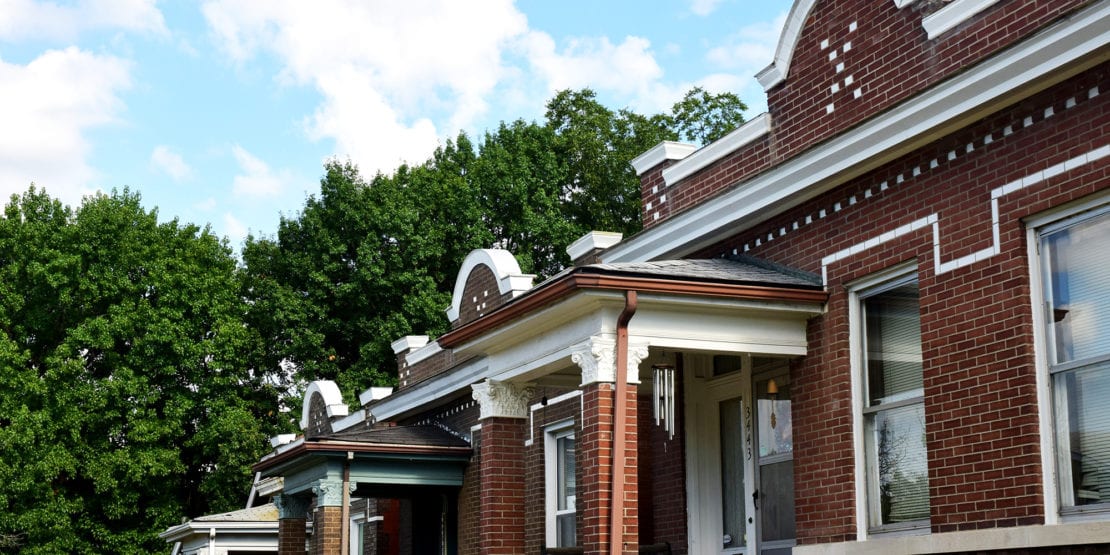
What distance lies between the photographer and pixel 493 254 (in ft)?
60.6

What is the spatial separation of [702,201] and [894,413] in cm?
304

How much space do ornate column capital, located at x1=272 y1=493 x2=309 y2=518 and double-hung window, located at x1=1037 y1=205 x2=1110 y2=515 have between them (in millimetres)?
12591

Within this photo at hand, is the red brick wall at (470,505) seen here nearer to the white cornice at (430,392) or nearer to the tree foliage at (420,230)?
the white cornice at (430,392)

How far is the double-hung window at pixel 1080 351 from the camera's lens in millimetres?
8398

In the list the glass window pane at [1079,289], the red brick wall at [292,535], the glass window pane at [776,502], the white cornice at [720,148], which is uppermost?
the white cornice at [720,148]

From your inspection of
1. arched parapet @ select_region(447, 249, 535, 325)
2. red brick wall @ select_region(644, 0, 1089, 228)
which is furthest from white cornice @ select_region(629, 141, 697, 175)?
arched parapet @ select_region(447, 249, 535, 325)

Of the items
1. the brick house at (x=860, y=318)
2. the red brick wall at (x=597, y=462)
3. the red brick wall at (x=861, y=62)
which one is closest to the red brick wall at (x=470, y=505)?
the brick house at (x=860, y=318)

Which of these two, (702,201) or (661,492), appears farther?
(661,492)

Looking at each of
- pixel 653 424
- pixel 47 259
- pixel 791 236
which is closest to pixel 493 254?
pixel 653 424

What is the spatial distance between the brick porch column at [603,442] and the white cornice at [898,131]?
1.93 m

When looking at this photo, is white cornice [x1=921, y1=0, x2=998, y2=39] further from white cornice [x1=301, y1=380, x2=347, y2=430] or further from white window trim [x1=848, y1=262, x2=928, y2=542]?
white cornice [x1=301, y1=380, x2=347, y2=430]

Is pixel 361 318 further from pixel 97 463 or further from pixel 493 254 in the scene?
pixel 493 254

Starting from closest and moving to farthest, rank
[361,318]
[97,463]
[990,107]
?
[990,107]
[97,463]
[361,318]

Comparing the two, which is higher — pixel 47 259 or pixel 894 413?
pixel 47 259
